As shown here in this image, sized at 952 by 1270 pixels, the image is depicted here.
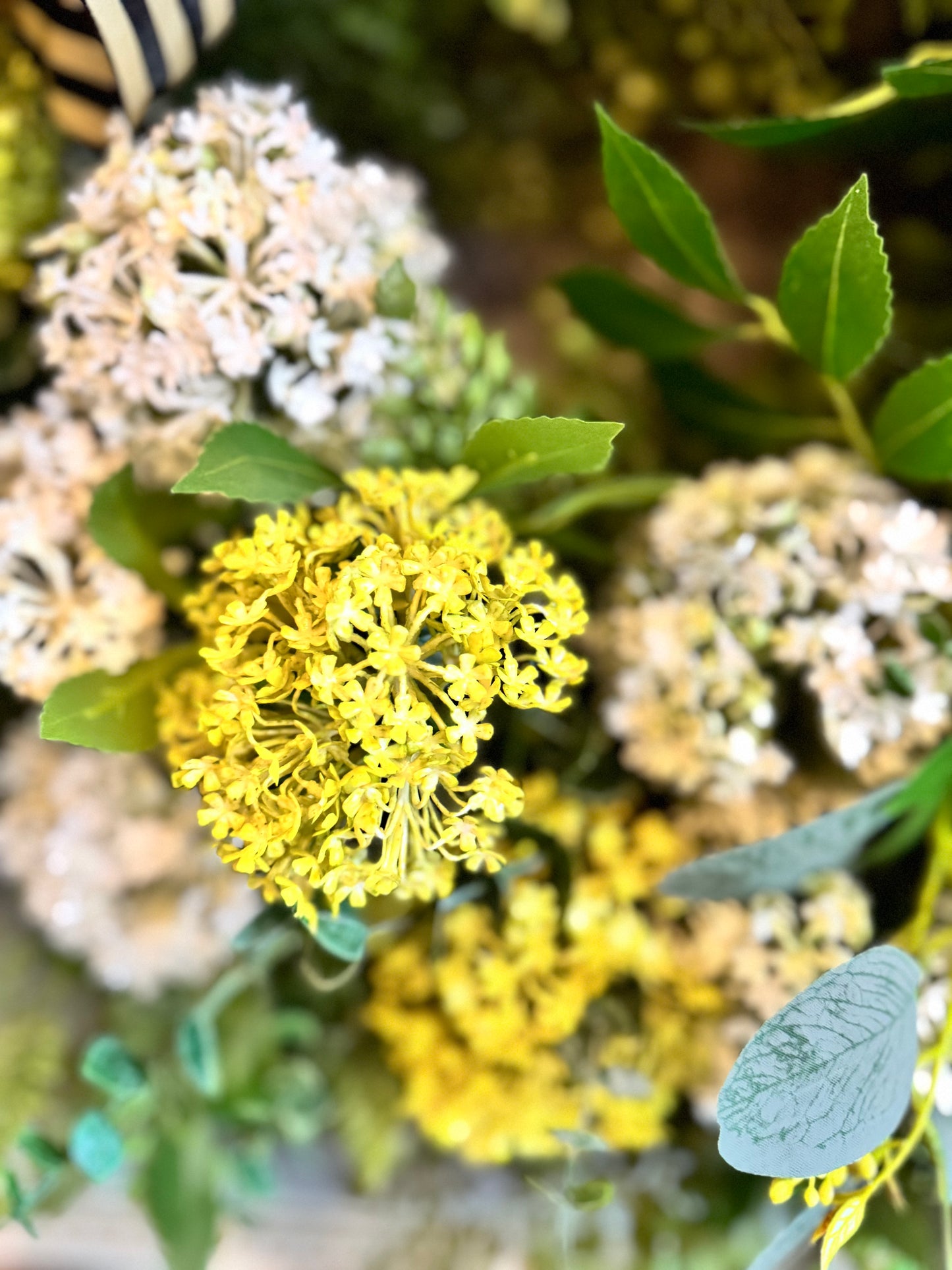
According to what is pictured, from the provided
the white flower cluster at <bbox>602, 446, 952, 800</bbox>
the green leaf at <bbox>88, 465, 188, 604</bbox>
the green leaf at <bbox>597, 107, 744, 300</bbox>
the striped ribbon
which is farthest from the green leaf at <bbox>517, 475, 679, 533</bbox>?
the striped ribbon

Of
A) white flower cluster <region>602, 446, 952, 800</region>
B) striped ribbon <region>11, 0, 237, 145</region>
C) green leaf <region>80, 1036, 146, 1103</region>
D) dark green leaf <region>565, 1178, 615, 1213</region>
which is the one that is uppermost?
striped ribbon <region>11, 0, 237, 145</region>

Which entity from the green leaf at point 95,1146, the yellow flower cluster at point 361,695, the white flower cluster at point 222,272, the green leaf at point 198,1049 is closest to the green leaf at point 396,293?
the white flower cluster at point 222,272

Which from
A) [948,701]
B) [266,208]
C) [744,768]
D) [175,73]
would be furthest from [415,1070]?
[175,73]

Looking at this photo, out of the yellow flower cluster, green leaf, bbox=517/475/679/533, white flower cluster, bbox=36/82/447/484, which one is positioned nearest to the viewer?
the yellow flower cluster

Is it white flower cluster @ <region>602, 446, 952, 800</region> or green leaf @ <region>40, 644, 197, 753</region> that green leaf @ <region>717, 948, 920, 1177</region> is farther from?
green leaf @ <region>40, 644, 197, 753</region>

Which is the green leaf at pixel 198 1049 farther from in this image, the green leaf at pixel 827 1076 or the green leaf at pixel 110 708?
the green leaf at pixel 827 1076

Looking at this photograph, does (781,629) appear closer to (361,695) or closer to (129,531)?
(361,695)
